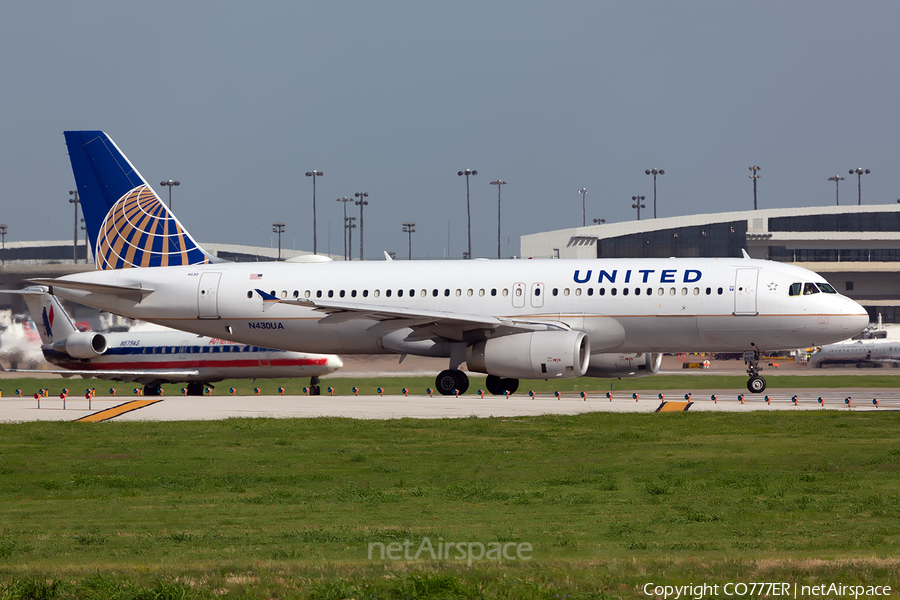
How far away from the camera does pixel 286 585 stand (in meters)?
8.94

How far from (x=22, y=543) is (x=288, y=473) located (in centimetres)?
598

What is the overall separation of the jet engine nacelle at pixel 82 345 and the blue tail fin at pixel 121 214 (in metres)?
10.1

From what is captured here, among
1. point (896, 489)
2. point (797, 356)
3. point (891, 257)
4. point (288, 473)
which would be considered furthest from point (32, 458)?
point (891, 257)

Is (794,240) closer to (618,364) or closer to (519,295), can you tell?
(618,364)

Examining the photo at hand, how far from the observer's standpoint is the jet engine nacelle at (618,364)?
118ft

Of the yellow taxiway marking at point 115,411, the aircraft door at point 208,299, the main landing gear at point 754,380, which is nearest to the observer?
the yellow taxiway marking at point 115,411

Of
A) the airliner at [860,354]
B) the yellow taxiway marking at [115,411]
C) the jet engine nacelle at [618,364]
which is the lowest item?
the airliner at [860,354]

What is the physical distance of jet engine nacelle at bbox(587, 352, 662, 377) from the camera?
118ft

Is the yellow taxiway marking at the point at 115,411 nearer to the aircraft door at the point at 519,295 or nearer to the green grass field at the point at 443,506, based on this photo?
the green grass field at the point at 443,506

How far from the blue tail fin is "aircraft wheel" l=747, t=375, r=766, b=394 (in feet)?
62.7

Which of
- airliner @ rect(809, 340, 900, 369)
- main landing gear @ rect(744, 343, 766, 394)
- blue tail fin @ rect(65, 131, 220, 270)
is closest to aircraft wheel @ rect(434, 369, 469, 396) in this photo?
main landing gear @ rect(744, 343, 766, 394)

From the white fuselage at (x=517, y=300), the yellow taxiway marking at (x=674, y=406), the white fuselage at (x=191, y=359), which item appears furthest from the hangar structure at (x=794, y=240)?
the yellow taxiway marking at (x=674, y=406)

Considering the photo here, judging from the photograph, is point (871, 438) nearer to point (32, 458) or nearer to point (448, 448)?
point (448, 448)

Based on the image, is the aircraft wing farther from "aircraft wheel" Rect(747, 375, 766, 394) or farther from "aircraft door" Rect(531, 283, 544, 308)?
"aircraft wheel" Rect(747, 375, 766, 394)
